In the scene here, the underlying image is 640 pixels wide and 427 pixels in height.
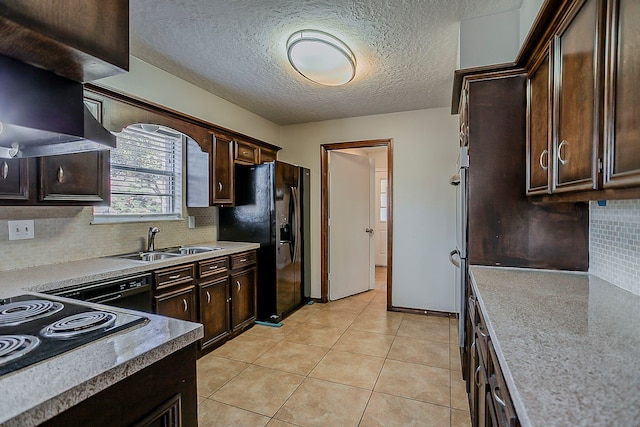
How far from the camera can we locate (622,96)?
3.12 ft

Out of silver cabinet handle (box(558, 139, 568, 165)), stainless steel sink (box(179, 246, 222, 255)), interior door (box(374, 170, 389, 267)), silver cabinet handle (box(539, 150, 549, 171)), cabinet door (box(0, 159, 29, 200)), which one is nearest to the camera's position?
silver cabinet handle (box(558, 139, 568, 165))

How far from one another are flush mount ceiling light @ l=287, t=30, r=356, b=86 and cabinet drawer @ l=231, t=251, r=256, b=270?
5.94 feet

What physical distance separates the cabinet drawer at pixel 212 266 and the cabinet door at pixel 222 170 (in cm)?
62

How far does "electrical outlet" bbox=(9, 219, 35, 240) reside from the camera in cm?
199

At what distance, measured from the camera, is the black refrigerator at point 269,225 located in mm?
3521

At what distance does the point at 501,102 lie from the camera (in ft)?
6.66

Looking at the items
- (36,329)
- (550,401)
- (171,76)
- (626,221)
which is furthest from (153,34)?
(626,221)

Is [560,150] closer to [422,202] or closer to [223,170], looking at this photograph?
[422,202]

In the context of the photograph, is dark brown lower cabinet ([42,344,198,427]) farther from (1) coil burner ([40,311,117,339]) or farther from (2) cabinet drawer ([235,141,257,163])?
(2) cabinet drawer ([235,141,257,163])

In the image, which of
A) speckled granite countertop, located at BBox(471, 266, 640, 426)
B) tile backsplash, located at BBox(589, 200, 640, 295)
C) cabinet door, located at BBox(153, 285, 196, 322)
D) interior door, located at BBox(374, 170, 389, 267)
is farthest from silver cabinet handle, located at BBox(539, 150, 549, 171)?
interior door, located at BBox(374, 170, 389, 267)

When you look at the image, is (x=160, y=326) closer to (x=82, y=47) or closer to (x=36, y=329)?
(x=36, y=329)

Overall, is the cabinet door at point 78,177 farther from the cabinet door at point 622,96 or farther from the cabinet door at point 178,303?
the cabinet door at point 622,96

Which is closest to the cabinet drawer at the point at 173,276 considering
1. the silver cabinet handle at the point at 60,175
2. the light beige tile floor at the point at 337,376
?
the light beige tile floor at the point at 337,376

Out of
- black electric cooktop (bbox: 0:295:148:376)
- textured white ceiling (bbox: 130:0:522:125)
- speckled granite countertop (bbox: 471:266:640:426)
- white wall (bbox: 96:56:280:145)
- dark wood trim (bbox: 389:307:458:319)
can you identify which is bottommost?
dark wood trim (bbox: 389:307:458:319)
